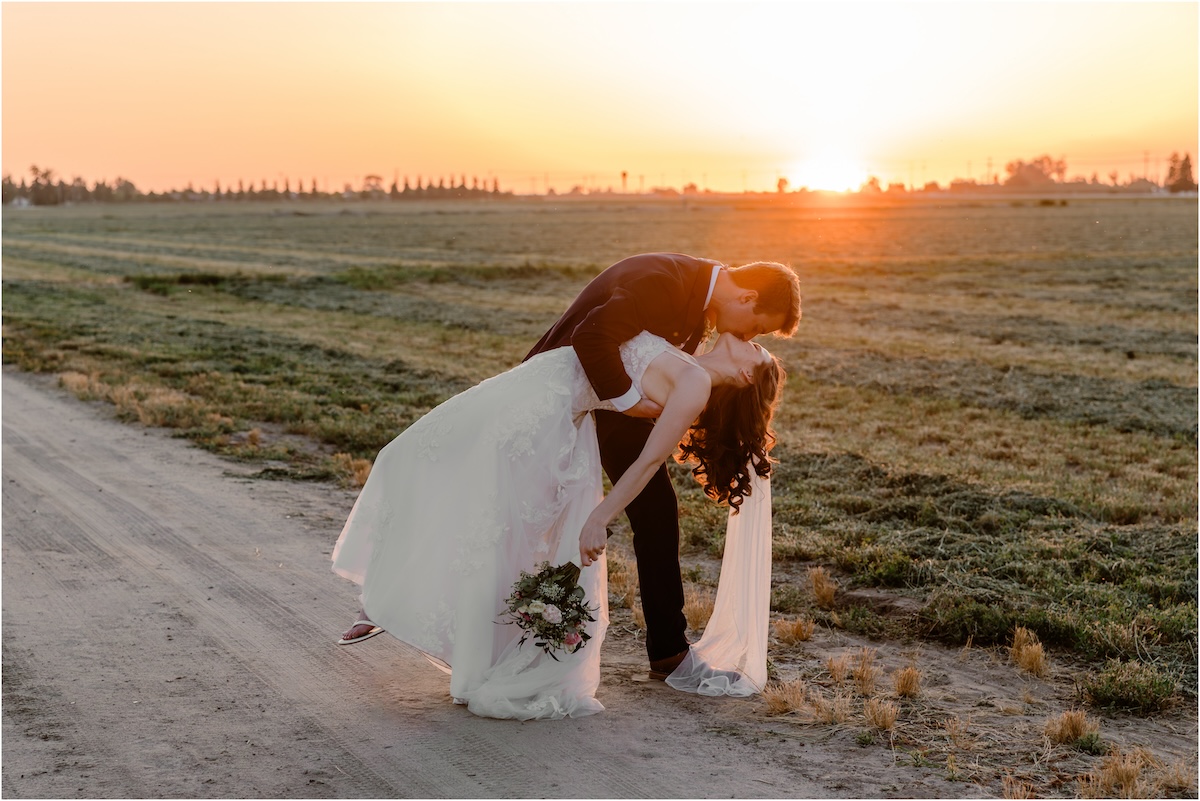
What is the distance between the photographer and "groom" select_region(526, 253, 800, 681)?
4648 millimetres

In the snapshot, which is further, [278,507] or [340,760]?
[278,507]

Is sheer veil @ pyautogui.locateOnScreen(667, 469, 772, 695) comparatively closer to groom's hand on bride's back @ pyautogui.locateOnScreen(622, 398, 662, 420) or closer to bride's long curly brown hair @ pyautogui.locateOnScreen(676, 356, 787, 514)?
bride's long curly brown hair @ pyautogui.locateOnScreen(676, 356, 787, 514)

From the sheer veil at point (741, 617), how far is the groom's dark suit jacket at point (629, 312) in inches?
34.4

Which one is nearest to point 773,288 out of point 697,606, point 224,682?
point 697,606

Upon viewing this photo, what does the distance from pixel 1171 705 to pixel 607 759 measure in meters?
2.67

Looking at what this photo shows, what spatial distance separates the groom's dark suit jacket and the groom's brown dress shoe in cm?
138

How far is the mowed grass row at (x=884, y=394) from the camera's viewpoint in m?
7.03

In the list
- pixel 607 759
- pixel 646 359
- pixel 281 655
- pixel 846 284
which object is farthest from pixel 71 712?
pixel 846 284

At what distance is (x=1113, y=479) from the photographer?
1002cm

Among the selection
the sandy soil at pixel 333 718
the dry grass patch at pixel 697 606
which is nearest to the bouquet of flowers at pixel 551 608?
the sandy soil at pixel 333 718

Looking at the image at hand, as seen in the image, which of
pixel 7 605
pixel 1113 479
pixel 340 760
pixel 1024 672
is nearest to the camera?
pixel 340 760

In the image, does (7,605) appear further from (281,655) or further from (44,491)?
(44,491)

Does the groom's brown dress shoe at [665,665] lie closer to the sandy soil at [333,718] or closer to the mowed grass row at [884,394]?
the sandy soil at [333,718]

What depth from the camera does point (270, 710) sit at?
4.88 meters
